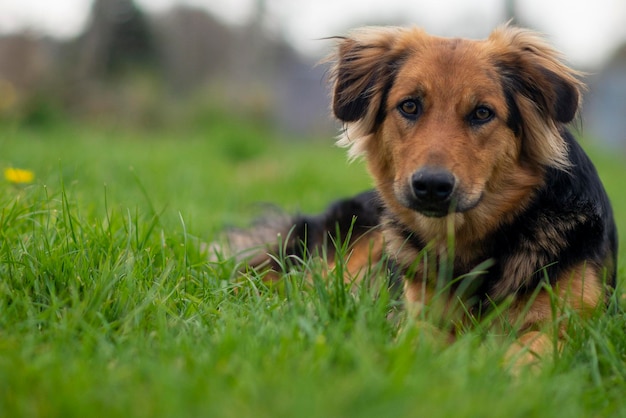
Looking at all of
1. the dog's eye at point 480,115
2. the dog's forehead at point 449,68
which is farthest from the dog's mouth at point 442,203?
the dog's forehead at point 449,68

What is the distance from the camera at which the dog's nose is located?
9.20ft

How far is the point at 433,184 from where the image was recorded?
111 inches

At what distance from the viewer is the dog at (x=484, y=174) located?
291 centimetres

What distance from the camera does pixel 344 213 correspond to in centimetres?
445

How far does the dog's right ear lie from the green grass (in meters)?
1.08

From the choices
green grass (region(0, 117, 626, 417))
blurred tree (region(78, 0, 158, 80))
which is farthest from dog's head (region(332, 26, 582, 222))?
blurred tree (region(78, 0, 158, 80))

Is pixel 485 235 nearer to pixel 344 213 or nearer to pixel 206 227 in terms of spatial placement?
pixel 344 213

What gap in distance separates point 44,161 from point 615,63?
2256 centimetres

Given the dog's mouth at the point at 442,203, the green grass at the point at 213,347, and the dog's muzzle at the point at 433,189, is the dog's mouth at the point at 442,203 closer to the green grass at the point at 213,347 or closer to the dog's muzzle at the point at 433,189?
the dog's muzzle at the point at 433,189

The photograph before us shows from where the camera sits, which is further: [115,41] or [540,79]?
[115,41]

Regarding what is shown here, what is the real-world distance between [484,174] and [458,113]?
0.31 metres

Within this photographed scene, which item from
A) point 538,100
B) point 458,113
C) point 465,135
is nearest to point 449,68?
point 458,113

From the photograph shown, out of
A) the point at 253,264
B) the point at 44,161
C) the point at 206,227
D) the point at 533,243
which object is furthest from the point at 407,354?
the point at 44,161

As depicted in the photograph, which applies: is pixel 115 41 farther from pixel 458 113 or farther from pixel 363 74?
pixel 458 113
